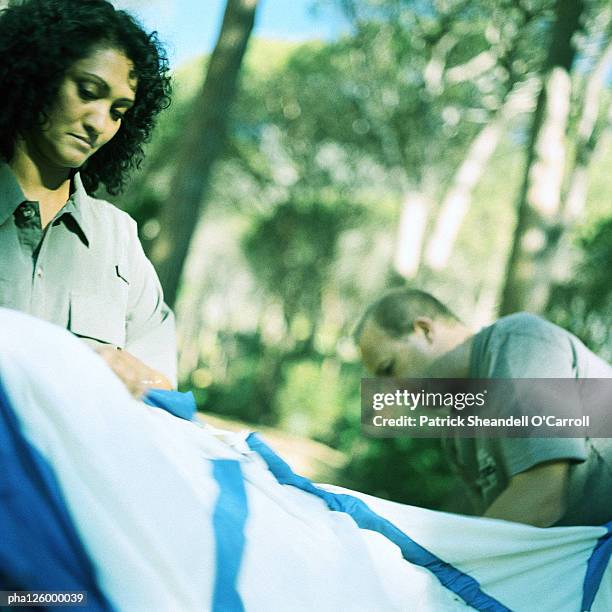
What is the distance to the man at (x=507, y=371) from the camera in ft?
7.13

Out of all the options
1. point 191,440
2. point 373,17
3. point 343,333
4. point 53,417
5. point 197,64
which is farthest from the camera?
point 197,64

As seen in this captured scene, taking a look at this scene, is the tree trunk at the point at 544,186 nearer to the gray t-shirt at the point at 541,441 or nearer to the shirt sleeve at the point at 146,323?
the gray t-shirt at the point at 541,441

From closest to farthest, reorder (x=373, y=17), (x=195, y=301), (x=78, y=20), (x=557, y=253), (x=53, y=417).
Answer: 1. (x=53, y=417)
2. (x=78, y=20)
3. (x=557, y=253)
4. (x=373, y=17)
5. (x=195, y=301)

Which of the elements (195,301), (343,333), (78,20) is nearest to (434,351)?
(78,20)

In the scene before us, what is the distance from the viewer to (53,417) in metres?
1.43

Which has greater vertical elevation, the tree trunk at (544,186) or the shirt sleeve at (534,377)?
the tree trunk at (544,186)

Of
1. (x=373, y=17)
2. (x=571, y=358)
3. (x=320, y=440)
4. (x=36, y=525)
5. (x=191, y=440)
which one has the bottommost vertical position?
(x=320, y=440)

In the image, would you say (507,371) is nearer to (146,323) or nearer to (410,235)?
(146,323)

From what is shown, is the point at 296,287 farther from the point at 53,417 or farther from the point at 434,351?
the point at 53,417

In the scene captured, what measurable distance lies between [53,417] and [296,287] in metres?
17.0

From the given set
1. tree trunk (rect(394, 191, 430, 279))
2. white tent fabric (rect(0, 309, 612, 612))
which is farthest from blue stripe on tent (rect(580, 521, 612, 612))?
tree trunk (rect(394, 191, 430, 279))

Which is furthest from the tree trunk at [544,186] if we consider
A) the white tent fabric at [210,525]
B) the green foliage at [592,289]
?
the green foliage at [592,289]

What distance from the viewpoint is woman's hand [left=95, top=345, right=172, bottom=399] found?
1.65 m

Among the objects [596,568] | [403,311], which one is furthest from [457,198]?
[596,568]
